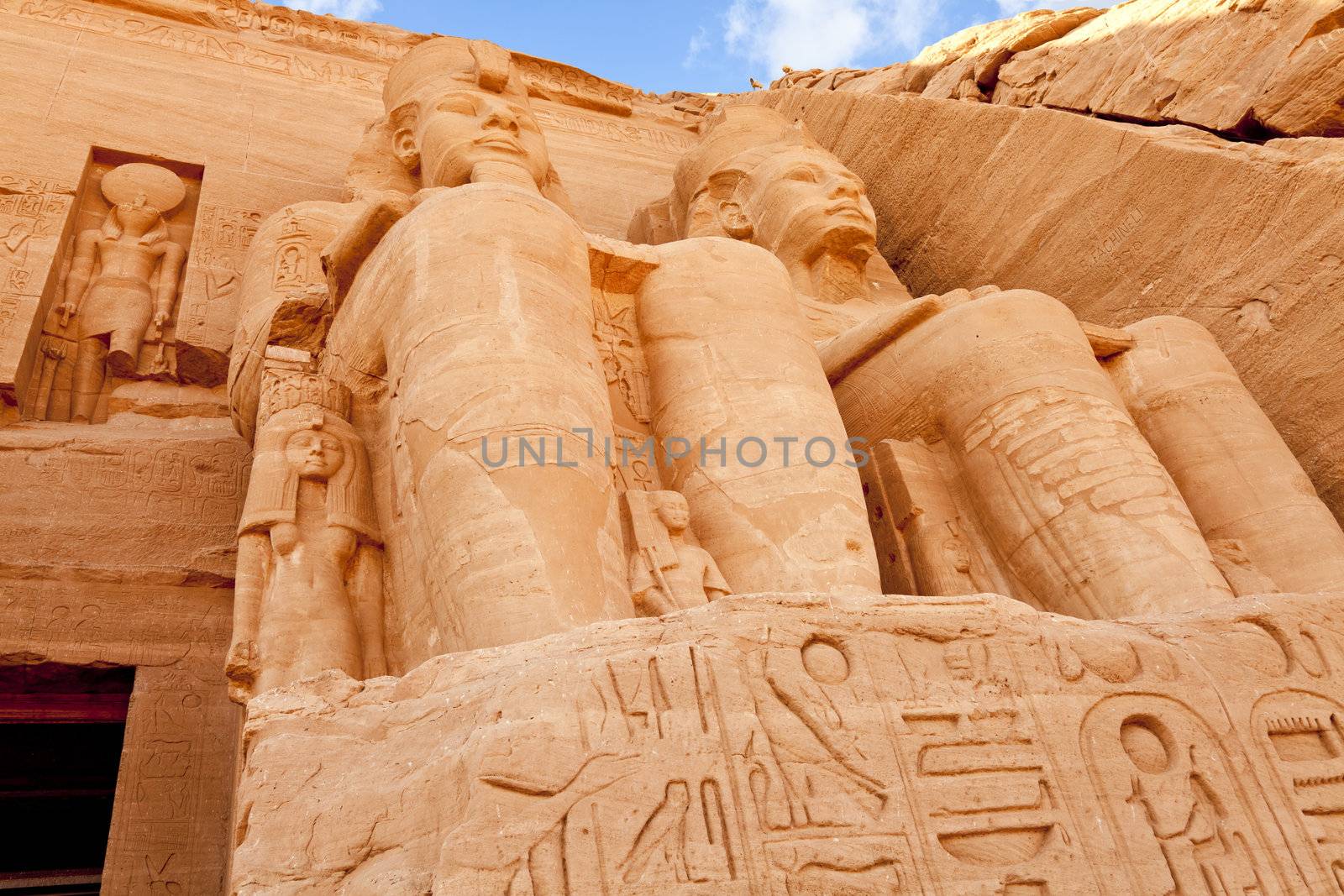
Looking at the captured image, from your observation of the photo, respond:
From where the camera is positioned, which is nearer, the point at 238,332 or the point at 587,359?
the point at 587,359

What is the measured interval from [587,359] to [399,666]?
872 millimetres

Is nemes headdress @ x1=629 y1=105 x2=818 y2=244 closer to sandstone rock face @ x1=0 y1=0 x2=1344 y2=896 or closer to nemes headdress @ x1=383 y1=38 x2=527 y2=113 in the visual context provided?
sandstone rock face @ x1=0 y1=0 x2=1344 y2=896

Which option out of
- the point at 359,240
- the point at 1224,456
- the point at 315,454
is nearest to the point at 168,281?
the point at 359,240

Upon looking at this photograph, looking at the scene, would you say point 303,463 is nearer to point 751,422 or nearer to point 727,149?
point 751,422

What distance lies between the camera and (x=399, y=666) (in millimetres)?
2605

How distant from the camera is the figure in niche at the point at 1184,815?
71.2 inches

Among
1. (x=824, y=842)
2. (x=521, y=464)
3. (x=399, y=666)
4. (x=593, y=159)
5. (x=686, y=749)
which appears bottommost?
(x=824, y=842)

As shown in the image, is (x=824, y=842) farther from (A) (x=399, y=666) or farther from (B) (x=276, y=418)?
(B) (x=276, y=418)

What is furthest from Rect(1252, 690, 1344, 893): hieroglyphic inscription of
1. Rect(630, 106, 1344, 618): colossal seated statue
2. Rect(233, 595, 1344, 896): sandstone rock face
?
Rect(630, 106, 1344, 618): colossal seated statue

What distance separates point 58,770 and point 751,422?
10.2ft

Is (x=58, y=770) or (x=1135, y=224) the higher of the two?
(x=1135, y=224)

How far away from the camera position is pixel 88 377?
4.40 meters

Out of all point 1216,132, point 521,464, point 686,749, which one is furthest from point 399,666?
point 1216,132

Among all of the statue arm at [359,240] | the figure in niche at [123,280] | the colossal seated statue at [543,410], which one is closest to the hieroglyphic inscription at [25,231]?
the figure in niche at [123,280]
